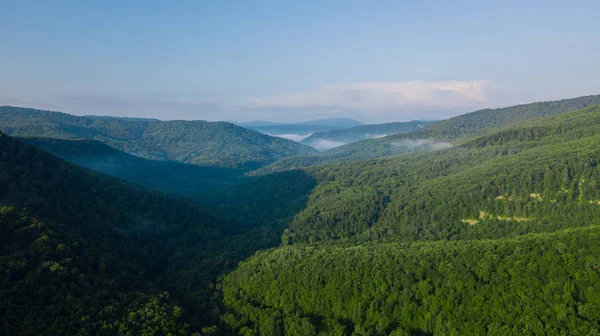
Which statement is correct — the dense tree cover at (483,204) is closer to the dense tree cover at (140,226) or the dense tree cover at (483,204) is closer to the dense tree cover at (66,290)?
the dense tree cover at (140,226)

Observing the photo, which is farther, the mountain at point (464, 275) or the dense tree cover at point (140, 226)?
the dense tree cover at point (140, 226)

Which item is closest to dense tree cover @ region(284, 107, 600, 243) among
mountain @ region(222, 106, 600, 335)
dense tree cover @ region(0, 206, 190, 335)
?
mountain @ region(222, 106, 600, 335)

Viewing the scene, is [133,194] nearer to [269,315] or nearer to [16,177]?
A: [16,177]

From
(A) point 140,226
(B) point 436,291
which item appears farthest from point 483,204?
(A) point 140,226

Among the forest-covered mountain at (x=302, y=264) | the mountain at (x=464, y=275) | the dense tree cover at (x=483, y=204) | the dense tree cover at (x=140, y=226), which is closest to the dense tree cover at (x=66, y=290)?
the forest-covered mountain at (x=302, y=264)

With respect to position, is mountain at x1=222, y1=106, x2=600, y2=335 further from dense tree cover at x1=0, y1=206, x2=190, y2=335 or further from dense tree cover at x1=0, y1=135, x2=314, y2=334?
dense tree cover at x1=0, y1=206, x2=190, y2=335

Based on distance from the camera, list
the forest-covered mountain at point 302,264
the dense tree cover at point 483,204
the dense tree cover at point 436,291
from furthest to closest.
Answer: the dense tree cover at point 483,204 < the dense tree cover at point 436,291 < the forest-covered mountain at point 302,264
